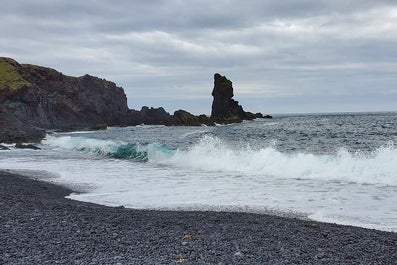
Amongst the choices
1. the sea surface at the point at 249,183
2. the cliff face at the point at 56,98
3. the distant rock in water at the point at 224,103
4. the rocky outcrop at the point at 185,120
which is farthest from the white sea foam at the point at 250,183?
the distant rock in water at the point at 224,103

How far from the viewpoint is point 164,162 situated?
Answer: 23531 millimetres

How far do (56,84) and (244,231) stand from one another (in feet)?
331

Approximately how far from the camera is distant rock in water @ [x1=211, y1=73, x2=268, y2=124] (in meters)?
101

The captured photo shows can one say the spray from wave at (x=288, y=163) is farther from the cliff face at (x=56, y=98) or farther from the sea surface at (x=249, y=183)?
the cliff face at (x=56, y=98)

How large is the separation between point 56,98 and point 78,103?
5588 millimetres

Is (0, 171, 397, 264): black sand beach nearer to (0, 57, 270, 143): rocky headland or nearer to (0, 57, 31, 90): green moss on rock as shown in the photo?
(0, 57, 270, 143): rocky headland

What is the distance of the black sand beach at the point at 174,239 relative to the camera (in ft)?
19.6

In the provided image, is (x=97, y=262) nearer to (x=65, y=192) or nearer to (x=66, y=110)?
(x=65, y=192)

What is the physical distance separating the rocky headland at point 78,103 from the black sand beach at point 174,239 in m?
74.5

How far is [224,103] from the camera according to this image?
101750 millimetres

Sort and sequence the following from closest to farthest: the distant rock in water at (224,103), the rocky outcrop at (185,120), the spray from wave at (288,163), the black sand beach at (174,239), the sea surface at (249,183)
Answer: the black sand beach at (174,239)
the sea surface at (249,183)
the spray from wave at (288,163)
the rocky outcrop at (185,120)
the distant rock in water at (224,103)

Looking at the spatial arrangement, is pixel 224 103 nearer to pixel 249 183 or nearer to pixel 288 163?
pixel 288 163

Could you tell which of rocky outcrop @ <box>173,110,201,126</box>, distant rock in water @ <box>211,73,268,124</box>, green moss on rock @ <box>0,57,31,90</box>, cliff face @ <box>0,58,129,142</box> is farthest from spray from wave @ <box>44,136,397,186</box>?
distant rock in water @ <box>211,73,268,124</box>

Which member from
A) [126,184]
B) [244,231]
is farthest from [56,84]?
[244,231]
